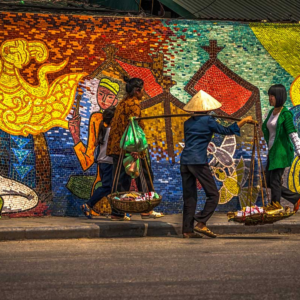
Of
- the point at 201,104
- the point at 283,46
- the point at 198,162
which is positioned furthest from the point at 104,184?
the point at 283,46

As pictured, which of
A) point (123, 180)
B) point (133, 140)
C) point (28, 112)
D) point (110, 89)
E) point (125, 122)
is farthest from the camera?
point (110, 89)

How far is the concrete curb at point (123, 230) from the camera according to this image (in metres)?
10.6

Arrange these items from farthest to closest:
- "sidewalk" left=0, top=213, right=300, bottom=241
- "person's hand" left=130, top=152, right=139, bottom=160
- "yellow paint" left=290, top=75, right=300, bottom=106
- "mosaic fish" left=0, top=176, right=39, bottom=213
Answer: "yellow paint" left=290, top=75, right=300, bottom=106 < "mosaic fish" left=0, top=176, right=39, bottom=213 < "person's hand" left=130, top=152, right=139, bottom=160 < "sidewalk" left=0, top=213, right=300, bottom=241

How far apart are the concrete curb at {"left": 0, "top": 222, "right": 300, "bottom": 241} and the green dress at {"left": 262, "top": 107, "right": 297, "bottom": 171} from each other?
896 millimetres

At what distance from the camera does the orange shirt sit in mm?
11383

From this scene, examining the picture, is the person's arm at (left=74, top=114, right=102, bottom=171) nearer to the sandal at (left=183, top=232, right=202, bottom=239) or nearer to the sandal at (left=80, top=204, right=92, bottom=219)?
the sandal at (left=80, top=204, right=92, bottom=219)

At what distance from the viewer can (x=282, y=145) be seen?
1135 cm

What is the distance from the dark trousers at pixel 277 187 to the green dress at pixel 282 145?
0.12 meters

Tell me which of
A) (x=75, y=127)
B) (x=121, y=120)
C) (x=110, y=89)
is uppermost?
(x=110, y=89)

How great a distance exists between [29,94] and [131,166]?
2.33 m

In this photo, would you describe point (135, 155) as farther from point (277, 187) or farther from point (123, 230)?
point (277, 187)

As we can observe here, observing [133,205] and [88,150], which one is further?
[88,150]

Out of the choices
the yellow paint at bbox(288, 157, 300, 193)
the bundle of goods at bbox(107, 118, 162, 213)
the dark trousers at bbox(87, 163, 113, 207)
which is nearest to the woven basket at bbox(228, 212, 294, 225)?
the bundle of goods at bbox(107, 118, 162, 213)

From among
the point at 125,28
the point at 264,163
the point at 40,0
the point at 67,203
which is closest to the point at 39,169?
the point at 67,203
